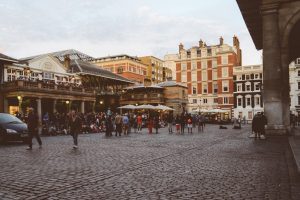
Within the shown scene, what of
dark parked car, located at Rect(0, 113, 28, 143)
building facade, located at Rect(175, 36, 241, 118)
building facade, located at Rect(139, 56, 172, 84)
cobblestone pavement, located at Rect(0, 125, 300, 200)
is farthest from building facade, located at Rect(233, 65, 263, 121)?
cobblestone pavement, located at Rect(0, 125, 300, 200)

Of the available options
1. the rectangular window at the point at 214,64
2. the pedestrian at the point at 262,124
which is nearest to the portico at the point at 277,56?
the pedestrian at the point at 262,124

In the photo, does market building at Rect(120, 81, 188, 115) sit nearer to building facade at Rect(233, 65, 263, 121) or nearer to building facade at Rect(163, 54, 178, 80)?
building facade at Rect(233, 65, 263, 121)

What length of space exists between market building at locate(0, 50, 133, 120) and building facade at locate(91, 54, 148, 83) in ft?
72.7

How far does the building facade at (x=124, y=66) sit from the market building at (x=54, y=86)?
2216 cm

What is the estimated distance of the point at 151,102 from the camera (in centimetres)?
6384

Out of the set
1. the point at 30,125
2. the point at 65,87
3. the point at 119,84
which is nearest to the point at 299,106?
the point at 119,84

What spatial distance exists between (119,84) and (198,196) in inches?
2175

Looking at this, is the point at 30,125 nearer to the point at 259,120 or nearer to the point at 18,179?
the point at 18,179

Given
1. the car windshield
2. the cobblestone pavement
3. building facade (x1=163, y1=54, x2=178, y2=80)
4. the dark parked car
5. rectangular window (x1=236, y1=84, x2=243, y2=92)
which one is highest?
building facade (x1=163, y1=54, x2=178, y2=80)

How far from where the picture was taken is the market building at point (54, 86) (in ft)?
130

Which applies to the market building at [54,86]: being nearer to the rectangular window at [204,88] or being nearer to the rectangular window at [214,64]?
the rectangular window at [204,88]

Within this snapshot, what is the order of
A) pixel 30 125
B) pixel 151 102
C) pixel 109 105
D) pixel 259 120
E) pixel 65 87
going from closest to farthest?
pixel 30 125
pixel 259 120
pixel 65 87
pixel 109 105
pixel 151 102

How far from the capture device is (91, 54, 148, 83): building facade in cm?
8406

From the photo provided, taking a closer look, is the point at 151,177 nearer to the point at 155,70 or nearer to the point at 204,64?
the point at 204,64
